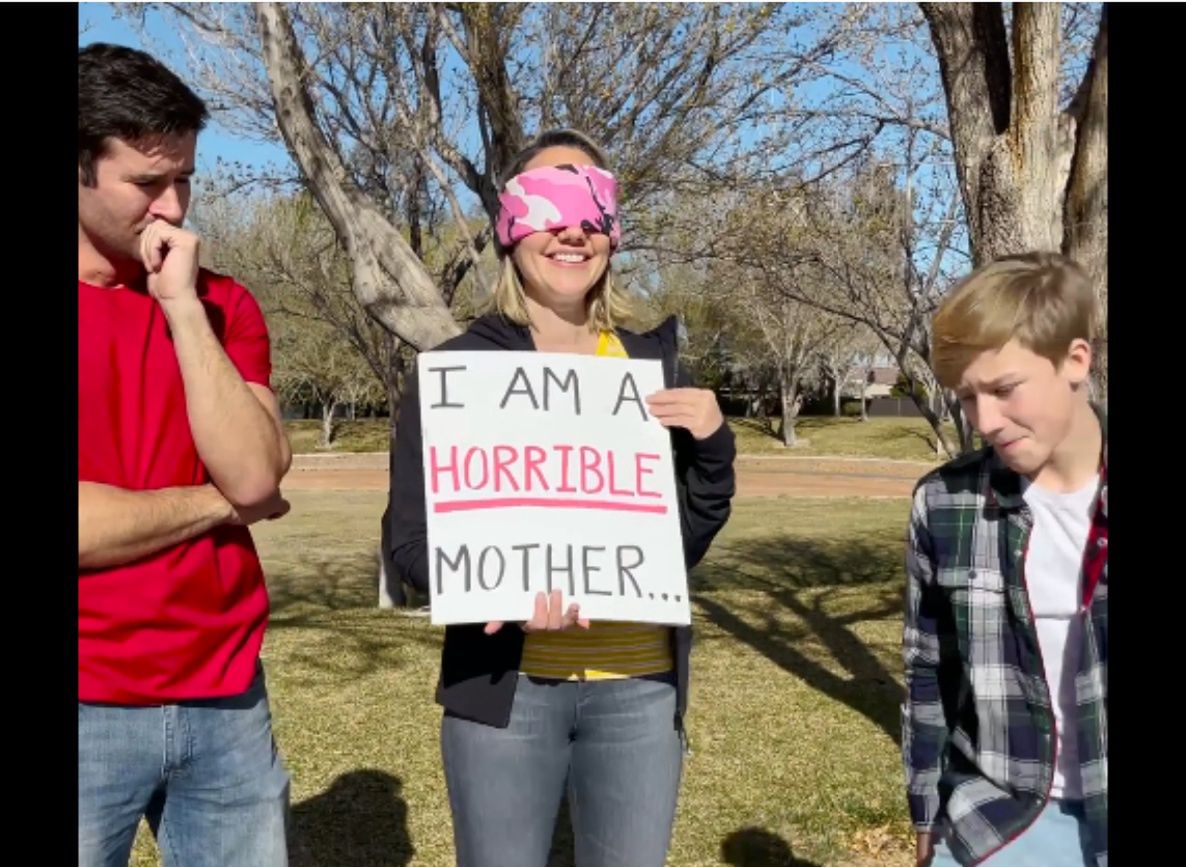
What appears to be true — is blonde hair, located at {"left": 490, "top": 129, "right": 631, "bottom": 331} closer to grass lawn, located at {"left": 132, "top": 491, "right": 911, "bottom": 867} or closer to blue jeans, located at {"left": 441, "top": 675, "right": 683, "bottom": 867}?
blue jeans, located at {"left": 441, "top": 675, "right": 683, "bottom": 867}

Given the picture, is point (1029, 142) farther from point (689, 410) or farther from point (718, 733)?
point (718, 733)

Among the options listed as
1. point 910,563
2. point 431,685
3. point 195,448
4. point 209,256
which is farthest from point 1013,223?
point 209,256

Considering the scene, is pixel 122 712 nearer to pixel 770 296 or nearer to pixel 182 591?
pixel 182 591

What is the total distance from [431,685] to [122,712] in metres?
5.42

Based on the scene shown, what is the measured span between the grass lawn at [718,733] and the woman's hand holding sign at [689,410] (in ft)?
9.03

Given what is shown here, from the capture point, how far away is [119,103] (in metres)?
2.09

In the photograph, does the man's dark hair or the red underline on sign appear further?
the red underline on sign

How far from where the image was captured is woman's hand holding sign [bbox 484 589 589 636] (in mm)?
2318

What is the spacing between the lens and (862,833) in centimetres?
492

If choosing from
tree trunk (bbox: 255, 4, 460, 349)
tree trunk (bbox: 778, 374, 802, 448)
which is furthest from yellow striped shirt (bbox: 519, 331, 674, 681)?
tree trunk (bbox: 778, 374, 802, 448)

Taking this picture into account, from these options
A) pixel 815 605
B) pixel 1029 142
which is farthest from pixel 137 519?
pixel 815 605

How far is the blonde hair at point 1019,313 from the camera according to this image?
2.11 meters

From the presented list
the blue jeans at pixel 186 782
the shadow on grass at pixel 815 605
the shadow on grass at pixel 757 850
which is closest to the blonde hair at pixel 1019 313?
the blue jeans at pixel 186 782

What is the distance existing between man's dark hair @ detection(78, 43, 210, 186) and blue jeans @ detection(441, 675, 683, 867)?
1.27 metres
